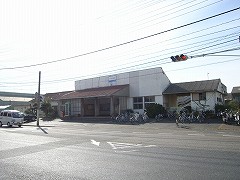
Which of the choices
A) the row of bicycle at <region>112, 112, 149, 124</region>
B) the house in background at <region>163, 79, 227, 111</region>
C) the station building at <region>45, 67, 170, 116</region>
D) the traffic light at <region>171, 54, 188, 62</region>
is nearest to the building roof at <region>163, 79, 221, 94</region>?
the house in background at <region>163, 79, 227, 111</region>

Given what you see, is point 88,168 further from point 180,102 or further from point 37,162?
point 180,102

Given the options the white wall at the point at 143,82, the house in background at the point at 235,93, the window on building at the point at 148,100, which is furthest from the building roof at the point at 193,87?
the house in background at the point at 235,93

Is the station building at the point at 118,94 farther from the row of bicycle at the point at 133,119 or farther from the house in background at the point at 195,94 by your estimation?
the row of bicycle at the point at 133,119

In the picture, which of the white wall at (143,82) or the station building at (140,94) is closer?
the station building at (140,94)

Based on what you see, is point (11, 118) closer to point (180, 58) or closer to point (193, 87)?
point (180, 58)

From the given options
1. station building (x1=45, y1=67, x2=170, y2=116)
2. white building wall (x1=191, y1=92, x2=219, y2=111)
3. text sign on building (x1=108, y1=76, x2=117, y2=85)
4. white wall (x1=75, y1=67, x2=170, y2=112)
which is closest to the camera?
white building wall (x1=191, y1=92, x2=219, y2=111)

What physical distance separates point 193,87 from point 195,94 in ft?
3.30

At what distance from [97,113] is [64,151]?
3105 cm

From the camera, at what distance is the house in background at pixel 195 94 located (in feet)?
107

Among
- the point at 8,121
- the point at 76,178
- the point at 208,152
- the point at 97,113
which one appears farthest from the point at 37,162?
the point at 97,113

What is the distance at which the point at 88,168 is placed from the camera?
27.2ft

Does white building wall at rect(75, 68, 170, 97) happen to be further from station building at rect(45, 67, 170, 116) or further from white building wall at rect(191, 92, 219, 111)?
white building wall at rect(191, 92, 219, 111)

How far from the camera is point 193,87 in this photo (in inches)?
1348

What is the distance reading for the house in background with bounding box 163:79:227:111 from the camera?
32750 millimetres
